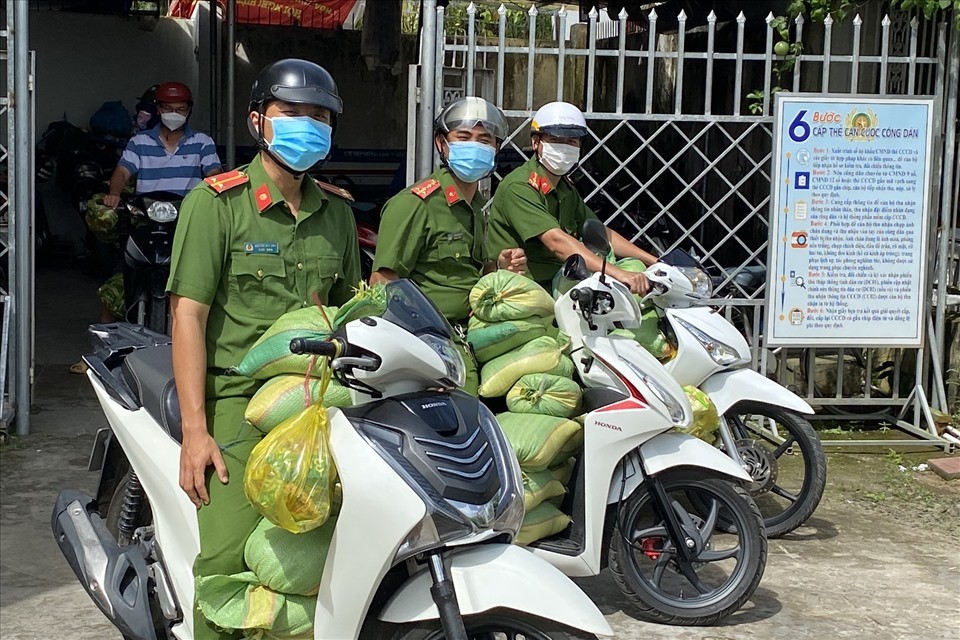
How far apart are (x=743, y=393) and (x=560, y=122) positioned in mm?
1245

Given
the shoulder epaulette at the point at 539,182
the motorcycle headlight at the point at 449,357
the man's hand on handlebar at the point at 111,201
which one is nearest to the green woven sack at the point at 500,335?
the shoulder epaulette at the point at 539,182

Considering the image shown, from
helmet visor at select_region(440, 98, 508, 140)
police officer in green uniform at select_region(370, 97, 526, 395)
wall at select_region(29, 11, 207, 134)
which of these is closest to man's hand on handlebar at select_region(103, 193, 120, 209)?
police officer in green uniform at select_region(370, 97, 526, 395)

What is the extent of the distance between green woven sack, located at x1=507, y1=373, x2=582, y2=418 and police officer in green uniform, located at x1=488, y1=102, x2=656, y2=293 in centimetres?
70

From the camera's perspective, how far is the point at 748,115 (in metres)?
6.82

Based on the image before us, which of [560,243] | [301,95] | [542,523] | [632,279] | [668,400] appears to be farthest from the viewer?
[560,243]

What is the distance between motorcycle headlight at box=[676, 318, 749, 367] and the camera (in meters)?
4.46

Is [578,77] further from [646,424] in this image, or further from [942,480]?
[646,424]

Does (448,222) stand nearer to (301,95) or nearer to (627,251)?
(627,251)

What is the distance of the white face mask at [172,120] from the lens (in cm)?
666

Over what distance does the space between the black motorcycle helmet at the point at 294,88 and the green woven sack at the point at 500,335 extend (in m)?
1.16

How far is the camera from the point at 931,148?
5922 mm

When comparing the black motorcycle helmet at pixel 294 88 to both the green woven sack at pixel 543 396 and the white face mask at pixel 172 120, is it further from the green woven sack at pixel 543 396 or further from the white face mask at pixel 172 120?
the white face mask at pixel 172 120

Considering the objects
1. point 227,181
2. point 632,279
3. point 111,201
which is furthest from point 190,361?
point 111,201

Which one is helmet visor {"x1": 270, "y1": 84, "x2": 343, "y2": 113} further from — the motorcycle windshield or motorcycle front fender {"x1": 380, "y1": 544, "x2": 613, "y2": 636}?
motorcycle front fender {"x1": 380, "y1": 544, "x2": 613, "y2": 636}
